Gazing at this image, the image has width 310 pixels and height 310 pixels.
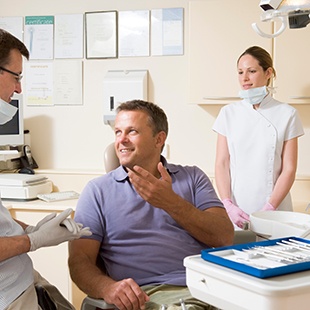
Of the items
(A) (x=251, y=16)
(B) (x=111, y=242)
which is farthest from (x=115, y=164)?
(A) (x=251, y=16)

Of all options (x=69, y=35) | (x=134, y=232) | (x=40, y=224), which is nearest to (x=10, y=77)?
(x=40, y=224)

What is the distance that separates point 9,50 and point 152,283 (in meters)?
0.87

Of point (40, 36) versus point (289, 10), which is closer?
point (289, 10)

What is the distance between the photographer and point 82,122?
3781 mm

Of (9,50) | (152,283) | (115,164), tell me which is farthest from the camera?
(115,164)

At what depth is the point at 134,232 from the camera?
1890 millimetres

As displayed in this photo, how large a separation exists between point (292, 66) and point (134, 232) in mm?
1682

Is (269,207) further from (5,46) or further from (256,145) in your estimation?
(5,46)

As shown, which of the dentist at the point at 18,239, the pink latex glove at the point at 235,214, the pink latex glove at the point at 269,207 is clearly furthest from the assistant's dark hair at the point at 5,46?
the pink latex glove at the point at 269,207

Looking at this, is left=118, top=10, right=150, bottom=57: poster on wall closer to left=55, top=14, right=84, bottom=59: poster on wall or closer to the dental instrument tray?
left=55, top=14, right=84, bottom=59: poster on wall

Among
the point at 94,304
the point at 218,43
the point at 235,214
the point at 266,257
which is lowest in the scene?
the point at 94,304

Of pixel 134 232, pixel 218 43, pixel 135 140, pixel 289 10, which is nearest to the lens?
pixel 289 10

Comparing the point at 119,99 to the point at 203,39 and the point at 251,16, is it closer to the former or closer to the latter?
the point at 203,39

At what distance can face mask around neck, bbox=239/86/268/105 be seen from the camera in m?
2.61
